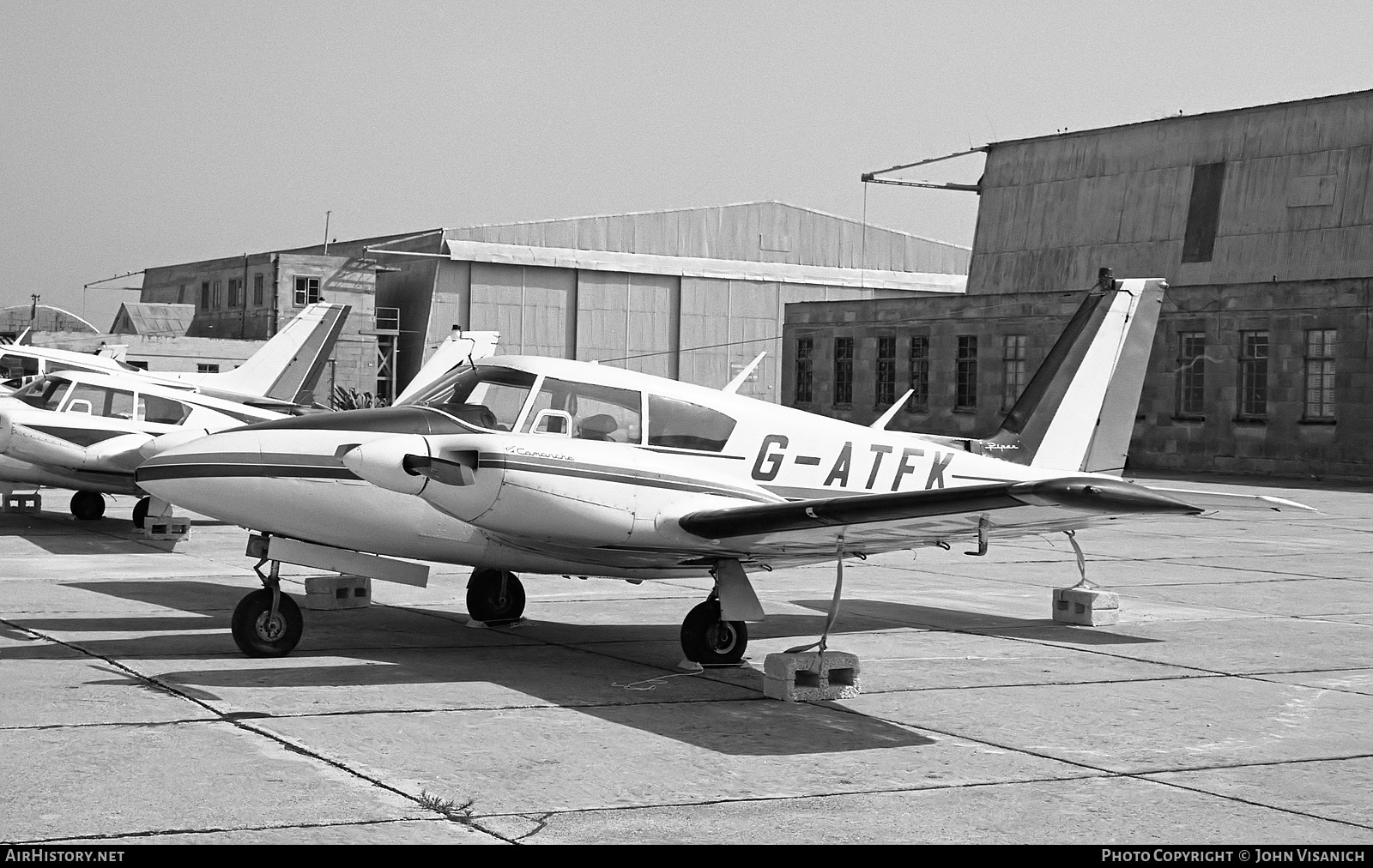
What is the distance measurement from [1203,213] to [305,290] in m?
39.0

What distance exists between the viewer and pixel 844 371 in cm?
5847

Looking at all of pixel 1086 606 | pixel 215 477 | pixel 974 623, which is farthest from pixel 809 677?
pixel 1086 606

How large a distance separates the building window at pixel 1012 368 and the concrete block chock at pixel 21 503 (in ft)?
112

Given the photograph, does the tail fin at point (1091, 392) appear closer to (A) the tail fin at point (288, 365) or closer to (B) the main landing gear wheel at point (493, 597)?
(B) the main landing gear wheel at point (493, 597)

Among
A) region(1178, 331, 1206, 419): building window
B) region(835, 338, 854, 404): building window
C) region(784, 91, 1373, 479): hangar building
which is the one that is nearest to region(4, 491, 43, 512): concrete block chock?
region(784, 91, 1373, 479): hangar building

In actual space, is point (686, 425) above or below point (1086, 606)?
above

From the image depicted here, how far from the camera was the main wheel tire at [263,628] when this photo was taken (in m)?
10.4

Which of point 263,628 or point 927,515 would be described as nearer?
point 927,515

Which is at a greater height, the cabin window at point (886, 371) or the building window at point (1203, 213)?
the building window at point (1203, 213)

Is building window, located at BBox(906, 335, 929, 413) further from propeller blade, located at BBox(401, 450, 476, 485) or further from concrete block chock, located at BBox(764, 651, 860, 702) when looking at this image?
propeller blade, located at BBox(401, 450, 476, 485)

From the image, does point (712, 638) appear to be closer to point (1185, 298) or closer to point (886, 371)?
point (1185, 298)

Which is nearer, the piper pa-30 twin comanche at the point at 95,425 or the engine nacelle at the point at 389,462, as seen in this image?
the engine nacelle at the point at 389,462

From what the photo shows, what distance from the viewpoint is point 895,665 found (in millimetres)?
11078

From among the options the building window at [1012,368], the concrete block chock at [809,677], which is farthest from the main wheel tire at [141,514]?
the building window at [1012,368]
